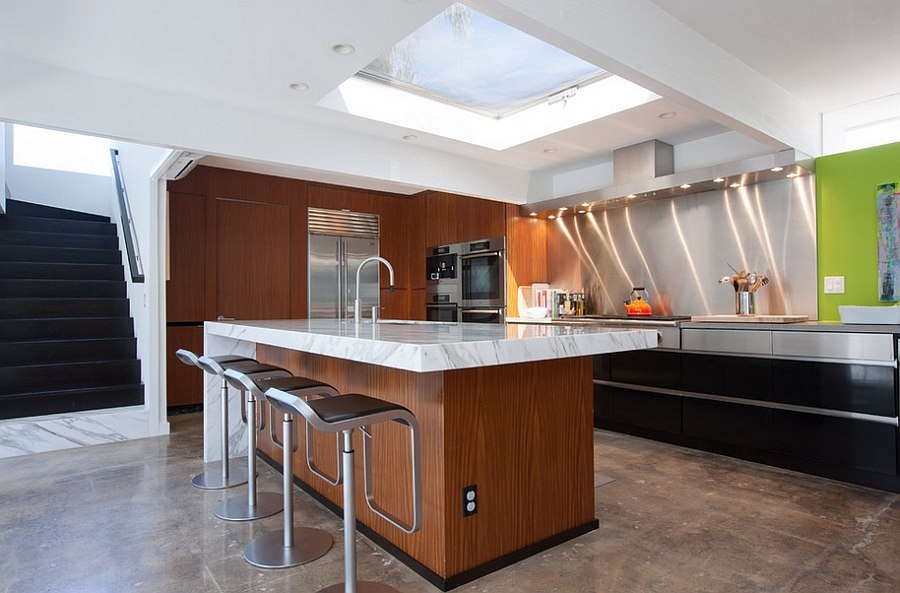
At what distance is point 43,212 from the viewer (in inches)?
265

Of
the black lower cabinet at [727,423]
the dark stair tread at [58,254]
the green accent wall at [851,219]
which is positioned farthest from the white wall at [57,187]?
the green accent wall at [851,219]

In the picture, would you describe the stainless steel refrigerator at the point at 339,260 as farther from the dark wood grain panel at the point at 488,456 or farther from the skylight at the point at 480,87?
the dark wood grain panel at the point at 488,456

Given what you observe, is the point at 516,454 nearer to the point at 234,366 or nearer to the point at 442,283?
the point at 234,366

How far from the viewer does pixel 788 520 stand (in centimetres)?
254

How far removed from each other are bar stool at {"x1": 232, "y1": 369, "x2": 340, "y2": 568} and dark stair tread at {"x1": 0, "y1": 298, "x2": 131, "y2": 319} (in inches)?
142

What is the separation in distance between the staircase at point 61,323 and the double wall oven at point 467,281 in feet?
10.4

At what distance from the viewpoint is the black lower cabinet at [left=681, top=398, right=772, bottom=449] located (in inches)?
134

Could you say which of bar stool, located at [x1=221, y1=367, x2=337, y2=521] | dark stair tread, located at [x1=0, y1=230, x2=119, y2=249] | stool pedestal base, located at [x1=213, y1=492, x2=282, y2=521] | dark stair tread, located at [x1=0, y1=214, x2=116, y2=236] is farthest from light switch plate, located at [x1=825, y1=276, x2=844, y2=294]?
dark stair tread, located at [x1=0, y1=214, x2=116, y2=236]

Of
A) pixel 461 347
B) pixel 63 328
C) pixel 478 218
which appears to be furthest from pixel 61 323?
pixel 461 347

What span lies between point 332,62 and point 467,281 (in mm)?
3251

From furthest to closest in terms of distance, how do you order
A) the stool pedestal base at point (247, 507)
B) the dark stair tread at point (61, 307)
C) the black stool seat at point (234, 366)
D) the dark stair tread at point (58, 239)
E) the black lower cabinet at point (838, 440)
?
the dark stair tread at point (58, 239) → the dark stair tread at point (61, 307) → the black lower cabinet at point (838, 440) → the black stool seat at point (234, 366) → the stool pedestal base at point (247, 507)

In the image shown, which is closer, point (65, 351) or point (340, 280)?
point (65, 351)

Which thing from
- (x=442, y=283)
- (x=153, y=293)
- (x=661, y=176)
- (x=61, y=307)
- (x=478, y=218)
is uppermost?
(x=661, y=176)

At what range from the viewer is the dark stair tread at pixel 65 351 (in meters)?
4.43
